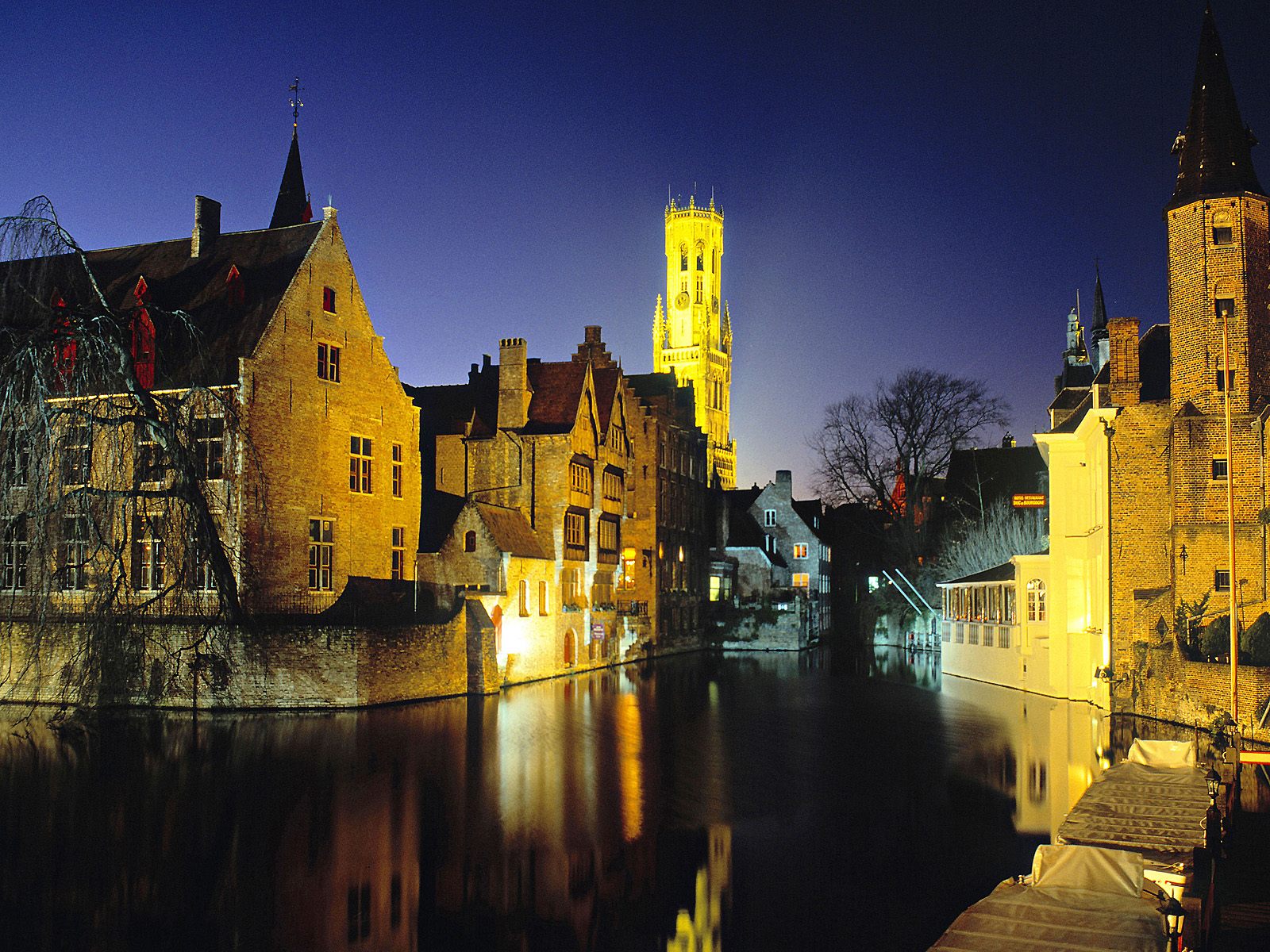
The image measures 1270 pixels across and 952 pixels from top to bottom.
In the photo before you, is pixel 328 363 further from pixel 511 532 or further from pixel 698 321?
pixel 698 321

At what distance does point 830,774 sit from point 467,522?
70.5ft

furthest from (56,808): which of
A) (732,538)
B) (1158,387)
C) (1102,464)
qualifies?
(732,538)

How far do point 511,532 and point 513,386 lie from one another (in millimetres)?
7421

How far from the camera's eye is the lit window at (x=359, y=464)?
125ft

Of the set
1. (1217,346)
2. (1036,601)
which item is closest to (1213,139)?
(1217,346)

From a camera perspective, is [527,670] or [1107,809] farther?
[527,670]

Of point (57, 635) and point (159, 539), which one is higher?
point (159, 539)

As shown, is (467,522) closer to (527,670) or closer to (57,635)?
(527,670)

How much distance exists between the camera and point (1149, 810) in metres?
13.8

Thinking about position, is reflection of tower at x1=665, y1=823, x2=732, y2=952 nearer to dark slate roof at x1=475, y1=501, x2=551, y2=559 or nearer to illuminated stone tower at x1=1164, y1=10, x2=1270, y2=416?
illuminated stone tower at x1=1164, y1=10, x2=1270, y2=416

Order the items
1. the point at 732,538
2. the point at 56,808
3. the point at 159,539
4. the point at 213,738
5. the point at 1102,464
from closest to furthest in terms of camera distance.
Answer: the point at 159,539 < the point at 56,808 < the point at 213,738 < the point at 1102,464 < the point at 732,538

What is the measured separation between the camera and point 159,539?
1555cm

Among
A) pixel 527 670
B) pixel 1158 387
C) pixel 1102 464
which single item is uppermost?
pixel 1158 387

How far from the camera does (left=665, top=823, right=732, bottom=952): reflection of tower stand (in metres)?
11.9
